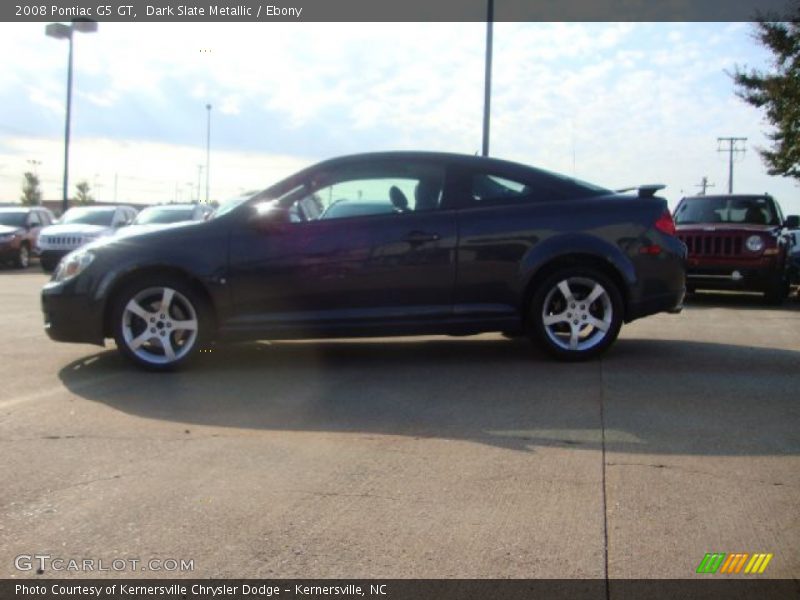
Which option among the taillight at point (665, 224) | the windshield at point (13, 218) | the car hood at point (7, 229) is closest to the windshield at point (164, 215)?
the car hood at point (7, 229)

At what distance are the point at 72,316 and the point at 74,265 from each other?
41 centimetres

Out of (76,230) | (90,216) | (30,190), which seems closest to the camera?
(76,230)

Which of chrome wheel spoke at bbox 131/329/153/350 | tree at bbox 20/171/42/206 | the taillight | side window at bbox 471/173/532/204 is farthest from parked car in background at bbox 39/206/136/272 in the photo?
tree at bbox 20/171/42/206

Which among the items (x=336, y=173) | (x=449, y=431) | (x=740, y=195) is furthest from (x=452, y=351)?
(x=740, y=195)

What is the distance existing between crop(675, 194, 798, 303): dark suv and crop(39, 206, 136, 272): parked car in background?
41.1 ft

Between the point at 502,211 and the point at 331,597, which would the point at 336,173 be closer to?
the point at 502,211

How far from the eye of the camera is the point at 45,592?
2.93 meters

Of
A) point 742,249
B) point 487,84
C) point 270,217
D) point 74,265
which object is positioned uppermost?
point 487,84

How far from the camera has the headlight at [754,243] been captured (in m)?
12.0

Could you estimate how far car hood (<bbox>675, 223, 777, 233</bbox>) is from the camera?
480 inches

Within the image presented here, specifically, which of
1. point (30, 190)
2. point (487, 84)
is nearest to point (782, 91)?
point (487, 84)

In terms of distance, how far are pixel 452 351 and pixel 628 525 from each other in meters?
4.08

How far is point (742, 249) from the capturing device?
12070mm

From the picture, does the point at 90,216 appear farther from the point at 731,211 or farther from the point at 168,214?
the point at 731,211
